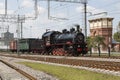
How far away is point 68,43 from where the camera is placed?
161 ft

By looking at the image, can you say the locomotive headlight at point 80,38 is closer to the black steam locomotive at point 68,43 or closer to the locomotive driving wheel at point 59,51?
the black steam locomotive at point 68,43

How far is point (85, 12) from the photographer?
53531 mm

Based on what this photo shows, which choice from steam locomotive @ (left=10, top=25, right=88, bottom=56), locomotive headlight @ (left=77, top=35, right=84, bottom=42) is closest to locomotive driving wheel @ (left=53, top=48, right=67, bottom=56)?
steam locomotive @ (left=10, top=25, right=88, bottom=56)

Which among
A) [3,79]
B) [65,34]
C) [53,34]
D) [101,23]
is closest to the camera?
[3,79]

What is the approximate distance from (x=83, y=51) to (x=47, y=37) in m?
10.3

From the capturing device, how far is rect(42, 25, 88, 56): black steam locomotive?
48500 millimetres

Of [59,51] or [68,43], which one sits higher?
[68,43]

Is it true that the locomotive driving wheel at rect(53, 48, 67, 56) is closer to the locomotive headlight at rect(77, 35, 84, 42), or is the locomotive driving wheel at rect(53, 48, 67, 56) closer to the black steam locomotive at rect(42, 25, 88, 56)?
the black steam locomotive at rect(42, 25, 88, 56)


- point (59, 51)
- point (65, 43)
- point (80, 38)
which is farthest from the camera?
point (59, 51)

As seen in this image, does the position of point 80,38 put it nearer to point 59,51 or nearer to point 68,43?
point 68,43

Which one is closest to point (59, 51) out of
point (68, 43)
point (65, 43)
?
point (65, 43)

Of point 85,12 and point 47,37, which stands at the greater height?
point 85,12

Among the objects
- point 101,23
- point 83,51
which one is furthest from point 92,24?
point 83,51

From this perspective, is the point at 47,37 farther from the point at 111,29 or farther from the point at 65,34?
the point at 111,29
